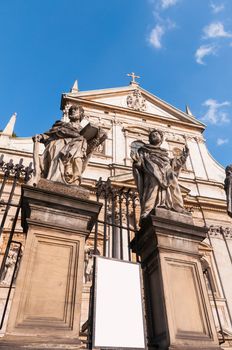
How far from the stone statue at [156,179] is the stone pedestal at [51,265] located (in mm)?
1231

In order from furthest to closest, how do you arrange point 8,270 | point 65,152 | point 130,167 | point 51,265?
point 130,167
point 8,270
point 65,152
point 51,265

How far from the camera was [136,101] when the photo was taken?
66.8 ft

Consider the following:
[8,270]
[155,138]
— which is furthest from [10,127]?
[155,138]

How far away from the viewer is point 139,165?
563 cm

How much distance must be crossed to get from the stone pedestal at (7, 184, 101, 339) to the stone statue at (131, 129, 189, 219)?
48.5 inches

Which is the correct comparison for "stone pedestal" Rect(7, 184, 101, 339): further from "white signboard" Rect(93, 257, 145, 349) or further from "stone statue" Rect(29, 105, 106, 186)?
"stone statue" Rect(29, 105, 106, 186)

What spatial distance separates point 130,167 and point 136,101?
6.81 meters

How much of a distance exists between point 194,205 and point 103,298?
1189cm

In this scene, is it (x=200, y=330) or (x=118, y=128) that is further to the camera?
(x=118, y=128)

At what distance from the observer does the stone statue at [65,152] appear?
4.88 m

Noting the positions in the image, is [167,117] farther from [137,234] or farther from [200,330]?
[200,330]

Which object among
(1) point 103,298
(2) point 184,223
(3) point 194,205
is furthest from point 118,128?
(1) point 103,298

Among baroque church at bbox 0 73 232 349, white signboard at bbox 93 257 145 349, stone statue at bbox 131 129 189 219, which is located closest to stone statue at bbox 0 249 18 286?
baroque church at bbox 0 73 232 349

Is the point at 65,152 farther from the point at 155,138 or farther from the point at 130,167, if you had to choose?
the point at 130,167
